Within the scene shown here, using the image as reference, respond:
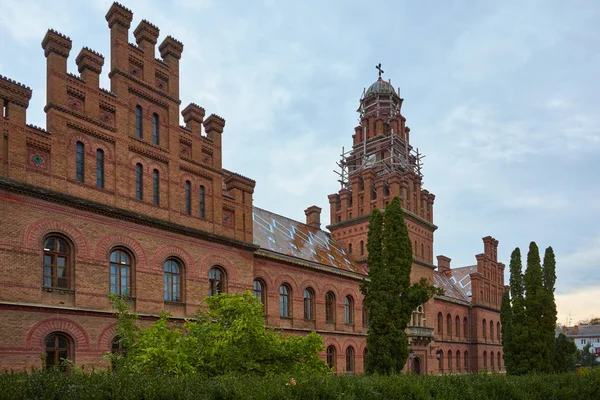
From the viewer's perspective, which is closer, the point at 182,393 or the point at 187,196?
the point at 182,393

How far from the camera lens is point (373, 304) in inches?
1040

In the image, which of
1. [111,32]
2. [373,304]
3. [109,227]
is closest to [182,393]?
[109,227]

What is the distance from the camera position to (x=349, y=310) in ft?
135

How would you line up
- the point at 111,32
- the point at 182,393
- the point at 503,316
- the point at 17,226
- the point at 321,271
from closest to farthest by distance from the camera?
the point at 182,393
the point at 17,226
the point at 111,32
the point at 321,271
the point at 503,316

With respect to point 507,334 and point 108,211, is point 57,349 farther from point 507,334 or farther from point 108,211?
point 507,334

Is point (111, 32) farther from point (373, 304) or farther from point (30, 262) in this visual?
point (373, 304)

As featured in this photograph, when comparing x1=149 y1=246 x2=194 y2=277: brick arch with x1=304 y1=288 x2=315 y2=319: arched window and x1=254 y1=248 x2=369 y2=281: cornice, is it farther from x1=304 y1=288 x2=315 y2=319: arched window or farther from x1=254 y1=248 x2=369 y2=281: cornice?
x1=304 y1=288 x2=315 y2=319: arched window

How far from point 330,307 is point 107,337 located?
769 inches

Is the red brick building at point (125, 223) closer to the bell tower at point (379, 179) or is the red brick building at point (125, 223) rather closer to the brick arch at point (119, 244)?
the brick arch at point (119, 244)

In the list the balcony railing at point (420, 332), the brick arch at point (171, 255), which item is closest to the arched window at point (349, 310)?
the balcony railing at point (420, 332)

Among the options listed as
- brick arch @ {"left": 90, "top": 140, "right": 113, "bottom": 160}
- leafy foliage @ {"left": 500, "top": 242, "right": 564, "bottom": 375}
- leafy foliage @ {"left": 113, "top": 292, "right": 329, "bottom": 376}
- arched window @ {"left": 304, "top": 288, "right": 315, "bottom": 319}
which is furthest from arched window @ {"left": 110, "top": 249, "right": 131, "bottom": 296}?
leafy foliage @ {"left": 500, "top": 242, "right": 564, "bottom": 375}

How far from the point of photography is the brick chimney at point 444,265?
69.2 metres

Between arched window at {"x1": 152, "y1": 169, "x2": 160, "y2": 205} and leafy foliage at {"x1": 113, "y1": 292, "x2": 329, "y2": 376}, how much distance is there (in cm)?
793

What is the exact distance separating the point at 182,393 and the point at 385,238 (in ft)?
57.4
